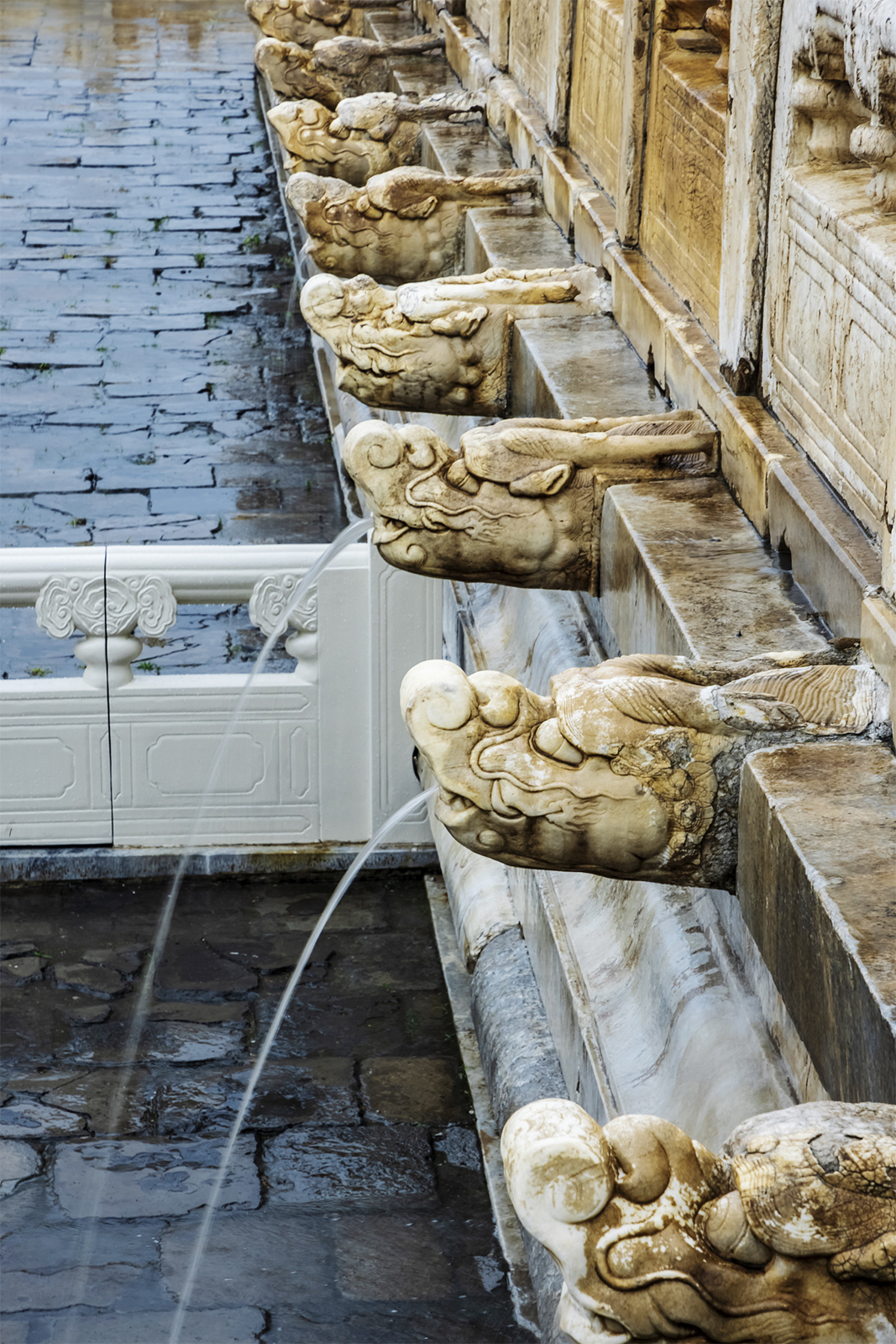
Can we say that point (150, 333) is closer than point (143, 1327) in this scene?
No

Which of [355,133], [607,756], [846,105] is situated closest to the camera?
[607,756]

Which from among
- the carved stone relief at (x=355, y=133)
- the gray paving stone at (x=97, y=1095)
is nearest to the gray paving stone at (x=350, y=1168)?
the gray paving stone at (x=97, y=1095)

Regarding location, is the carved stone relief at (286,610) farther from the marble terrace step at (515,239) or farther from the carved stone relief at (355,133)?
the carved stone relief at (355,133)

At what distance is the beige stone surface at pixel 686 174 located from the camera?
3.81 metres

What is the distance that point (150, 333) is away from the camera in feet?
30.7

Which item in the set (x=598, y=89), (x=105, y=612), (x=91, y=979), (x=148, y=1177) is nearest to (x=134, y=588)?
(x=105, y=612)

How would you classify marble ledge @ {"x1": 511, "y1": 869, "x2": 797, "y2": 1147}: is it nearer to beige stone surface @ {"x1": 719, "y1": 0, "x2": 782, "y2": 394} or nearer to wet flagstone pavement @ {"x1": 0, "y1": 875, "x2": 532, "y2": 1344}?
wet flagstone pavement @ {"x1": 0, "y1": 875, "x2": 532, "y2": 1344}

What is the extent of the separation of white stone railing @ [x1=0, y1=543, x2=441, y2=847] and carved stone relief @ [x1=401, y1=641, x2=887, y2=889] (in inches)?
91.3

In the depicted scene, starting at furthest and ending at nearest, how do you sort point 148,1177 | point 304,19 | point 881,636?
point 304,19 < point 148,1177 < point 881,636

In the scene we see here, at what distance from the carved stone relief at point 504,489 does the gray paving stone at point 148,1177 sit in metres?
1.38

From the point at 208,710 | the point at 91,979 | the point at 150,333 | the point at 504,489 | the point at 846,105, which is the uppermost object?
the point at 846,105

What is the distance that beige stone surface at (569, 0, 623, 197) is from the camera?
15.9 feet

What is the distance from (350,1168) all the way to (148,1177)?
0.43 meters

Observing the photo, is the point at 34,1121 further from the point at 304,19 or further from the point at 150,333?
the point at 304,19
